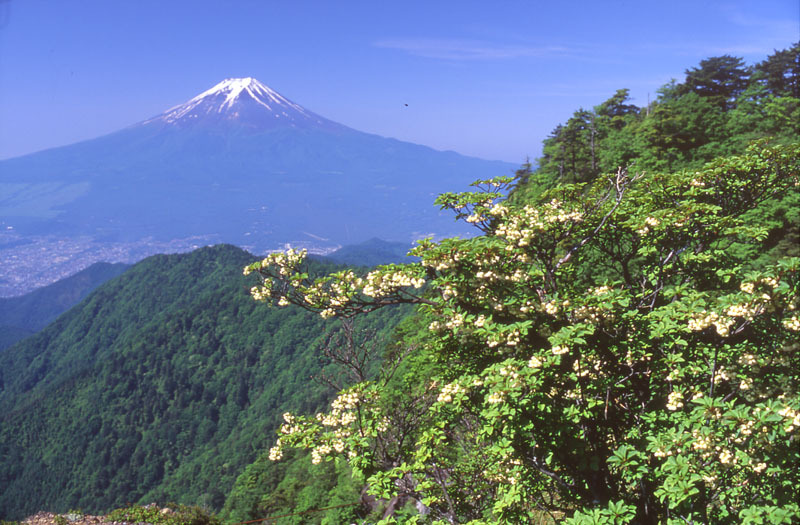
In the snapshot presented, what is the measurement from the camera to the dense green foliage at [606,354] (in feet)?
17.8

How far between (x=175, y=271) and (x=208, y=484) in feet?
416

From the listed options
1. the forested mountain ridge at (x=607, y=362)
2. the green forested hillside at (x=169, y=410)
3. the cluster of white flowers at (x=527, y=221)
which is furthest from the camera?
the green forested hillside at (x=169, y=410)

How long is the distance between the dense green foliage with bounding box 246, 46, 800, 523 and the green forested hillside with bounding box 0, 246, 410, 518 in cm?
8586

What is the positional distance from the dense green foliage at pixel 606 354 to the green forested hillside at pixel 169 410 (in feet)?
282

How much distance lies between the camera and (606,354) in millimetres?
6609

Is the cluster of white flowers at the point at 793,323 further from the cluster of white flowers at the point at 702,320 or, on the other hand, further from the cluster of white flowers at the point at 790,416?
the cluster of white flowers at the point at 790,416

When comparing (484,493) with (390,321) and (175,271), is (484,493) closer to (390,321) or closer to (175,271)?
(390,321)

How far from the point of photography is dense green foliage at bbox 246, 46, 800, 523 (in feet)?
17.8

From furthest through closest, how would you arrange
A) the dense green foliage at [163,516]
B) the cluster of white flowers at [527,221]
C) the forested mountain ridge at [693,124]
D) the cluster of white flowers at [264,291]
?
1. the forested mountain ridge at [693,124]
2. the dense green foliage at [163,516]
3. the cluster of white flowers at [264,291]
4. the cluster of white flowers at [527,221]

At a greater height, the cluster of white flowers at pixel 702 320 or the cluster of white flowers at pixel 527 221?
the cluster of white flowers at pixel 527 221

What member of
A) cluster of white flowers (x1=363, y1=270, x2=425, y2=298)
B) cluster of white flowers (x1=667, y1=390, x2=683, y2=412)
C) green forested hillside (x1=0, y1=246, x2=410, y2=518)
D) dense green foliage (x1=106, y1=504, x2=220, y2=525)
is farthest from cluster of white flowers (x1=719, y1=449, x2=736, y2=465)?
green forested hillside (x1=0, y1=246, x2=410, y2=518)

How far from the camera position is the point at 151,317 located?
182 metres

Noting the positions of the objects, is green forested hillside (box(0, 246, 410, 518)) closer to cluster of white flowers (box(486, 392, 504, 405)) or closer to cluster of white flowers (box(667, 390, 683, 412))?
cluster of white flowers (box(667, 390, 683, 412))

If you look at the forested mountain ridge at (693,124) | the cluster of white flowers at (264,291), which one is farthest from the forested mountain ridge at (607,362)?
the forested mountain ridge at (693,124)
